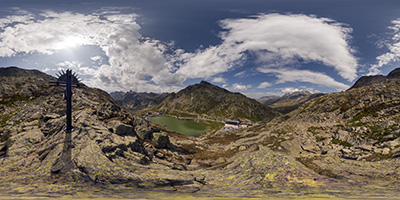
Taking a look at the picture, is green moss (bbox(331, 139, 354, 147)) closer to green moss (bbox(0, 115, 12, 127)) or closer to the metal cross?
the metal cross

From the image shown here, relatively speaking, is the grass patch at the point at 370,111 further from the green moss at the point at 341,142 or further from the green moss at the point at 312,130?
the green moss at the point at 341,142

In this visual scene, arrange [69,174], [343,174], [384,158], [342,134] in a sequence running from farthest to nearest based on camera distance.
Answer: [342,134] → [384,158] → [343,174] → [69,174]


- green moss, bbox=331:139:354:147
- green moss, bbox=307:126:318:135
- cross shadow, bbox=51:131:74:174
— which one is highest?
cross shadow, bbox=51:131:74:174

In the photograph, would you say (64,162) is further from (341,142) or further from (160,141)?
(341,142)

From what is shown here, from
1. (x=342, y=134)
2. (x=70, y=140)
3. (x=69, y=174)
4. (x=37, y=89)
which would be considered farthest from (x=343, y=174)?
(x=37, y=89)

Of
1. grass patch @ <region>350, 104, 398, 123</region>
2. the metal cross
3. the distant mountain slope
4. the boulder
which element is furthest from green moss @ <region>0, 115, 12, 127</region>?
grass patch @ <region>350, 104, 398, 123</region>

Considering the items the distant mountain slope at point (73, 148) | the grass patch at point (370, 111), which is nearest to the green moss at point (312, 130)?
the grass patch at point (370, 111)

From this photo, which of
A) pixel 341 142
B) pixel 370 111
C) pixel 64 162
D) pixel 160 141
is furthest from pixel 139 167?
pixel 370 111

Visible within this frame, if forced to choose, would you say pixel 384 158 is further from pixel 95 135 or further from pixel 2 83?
pixel 2 83

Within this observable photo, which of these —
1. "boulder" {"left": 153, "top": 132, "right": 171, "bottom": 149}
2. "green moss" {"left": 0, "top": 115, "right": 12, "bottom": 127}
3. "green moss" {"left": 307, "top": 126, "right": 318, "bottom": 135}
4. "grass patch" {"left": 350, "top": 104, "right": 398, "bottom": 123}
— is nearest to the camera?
"green moss" {"left": 0, "top": 115, "right": 12, "bottom": 127}

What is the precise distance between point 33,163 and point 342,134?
8722 cm

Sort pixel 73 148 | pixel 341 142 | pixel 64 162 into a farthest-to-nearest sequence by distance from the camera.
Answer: pixel 341 142
pixel 73 148
pixel 64 162

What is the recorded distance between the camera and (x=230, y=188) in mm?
24469

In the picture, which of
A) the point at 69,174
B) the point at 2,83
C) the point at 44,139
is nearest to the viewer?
the point at 69,174
